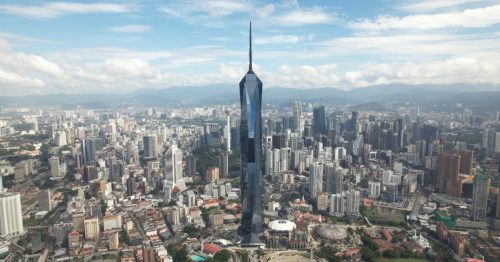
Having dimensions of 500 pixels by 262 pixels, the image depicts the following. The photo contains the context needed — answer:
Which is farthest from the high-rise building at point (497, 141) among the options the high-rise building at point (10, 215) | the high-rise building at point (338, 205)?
the high-rise building at point (10, 215)

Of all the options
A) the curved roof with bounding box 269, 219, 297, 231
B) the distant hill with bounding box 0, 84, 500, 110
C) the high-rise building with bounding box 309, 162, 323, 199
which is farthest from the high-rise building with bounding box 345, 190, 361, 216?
the distant hill with bounding box 0, 84, 500, 110

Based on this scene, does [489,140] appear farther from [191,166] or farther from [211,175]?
[191,166]

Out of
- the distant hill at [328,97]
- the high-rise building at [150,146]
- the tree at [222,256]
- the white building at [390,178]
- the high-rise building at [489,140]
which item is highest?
the distant hill at [328,97]

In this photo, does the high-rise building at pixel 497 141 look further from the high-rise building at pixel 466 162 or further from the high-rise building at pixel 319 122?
the high-rise building at pixel 319 122

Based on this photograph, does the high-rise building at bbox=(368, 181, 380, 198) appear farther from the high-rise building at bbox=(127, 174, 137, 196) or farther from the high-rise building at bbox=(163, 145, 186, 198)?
the high-rise building at bbox=(127, 174, 137, 196)

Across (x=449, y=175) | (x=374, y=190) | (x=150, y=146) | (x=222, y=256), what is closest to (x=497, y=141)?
(x=449, y=175)

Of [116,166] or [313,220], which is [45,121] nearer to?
[116,166]
